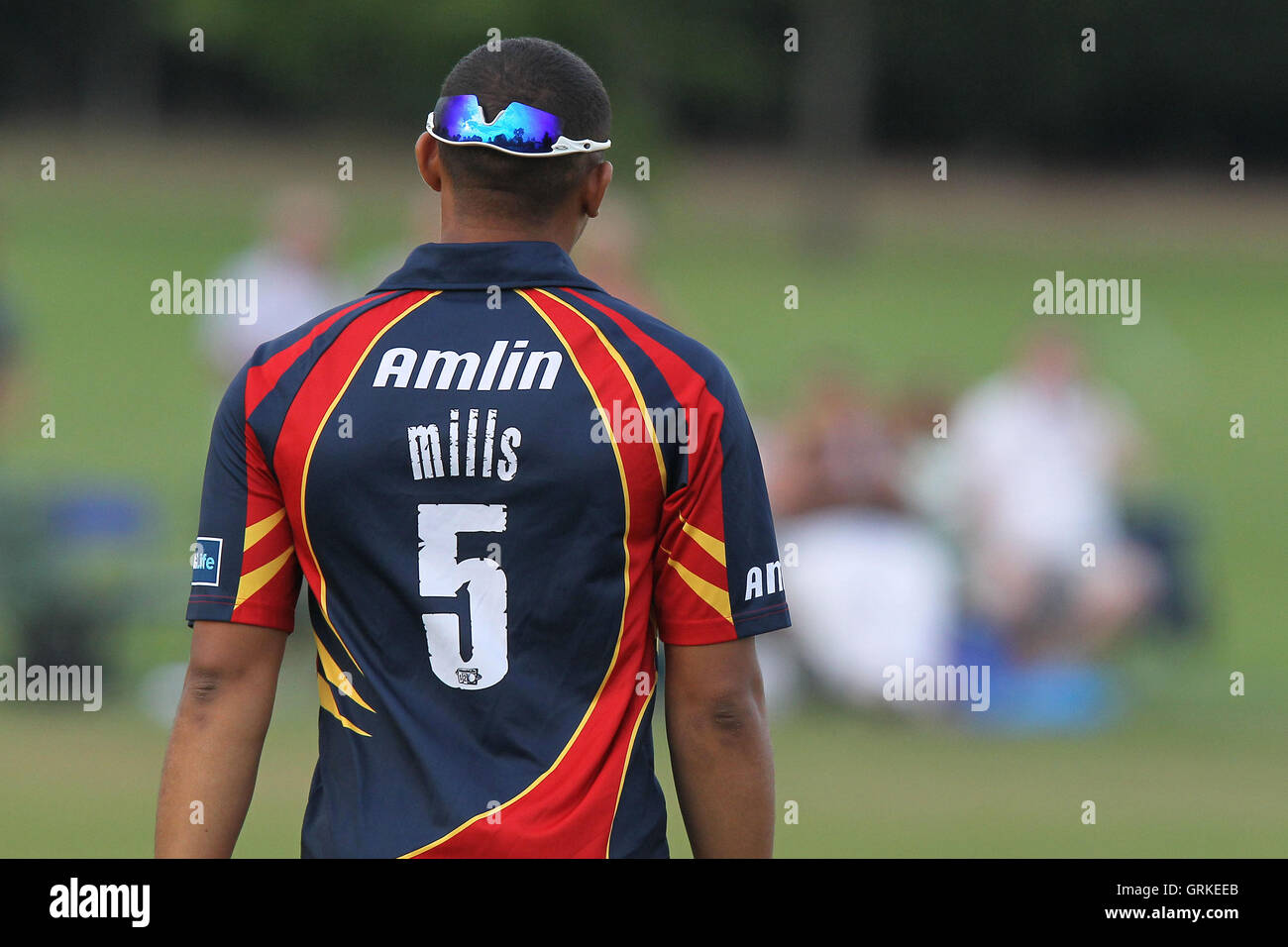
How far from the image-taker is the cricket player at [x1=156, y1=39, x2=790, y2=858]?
8.53ft

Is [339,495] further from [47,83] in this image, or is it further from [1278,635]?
[47,83]

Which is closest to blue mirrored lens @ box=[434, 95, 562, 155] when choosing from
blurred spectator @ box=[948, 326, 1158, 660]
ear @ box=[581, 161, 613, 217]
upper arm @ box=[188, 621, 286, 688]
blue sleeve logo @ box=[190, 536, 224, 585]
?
ear @ box=[581, 161, 613, 217]

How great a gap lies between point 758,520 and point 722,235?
3094cm

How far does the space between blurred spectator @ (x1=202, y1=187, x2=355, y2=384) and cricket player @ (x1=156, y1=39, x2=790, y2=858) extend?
675 centimetres

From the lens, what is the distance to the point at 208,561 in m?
2.77

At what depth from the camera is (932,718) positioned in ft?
27.6

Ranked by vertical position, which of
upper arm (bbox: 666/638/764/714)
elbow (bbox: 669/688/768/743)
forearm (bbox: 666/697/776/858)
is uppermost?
upper arm (bbox: 666/638/764/714)

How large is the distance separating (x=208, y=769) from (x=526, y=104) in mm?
1168

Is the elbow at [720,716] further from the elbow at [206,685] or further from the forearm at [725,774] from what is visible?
the elbow at [206,685]

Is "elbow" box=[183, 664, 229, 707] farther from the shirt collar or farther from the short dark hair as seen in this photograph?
the short dark hair

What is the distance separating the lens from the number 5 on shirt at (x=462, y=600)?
2.60 metres

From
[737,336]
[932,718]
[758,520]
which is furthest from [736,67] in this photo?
[758,520]

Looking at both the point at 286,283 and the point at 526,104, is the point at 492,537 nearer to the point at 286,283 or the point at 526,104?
the point at 526,104

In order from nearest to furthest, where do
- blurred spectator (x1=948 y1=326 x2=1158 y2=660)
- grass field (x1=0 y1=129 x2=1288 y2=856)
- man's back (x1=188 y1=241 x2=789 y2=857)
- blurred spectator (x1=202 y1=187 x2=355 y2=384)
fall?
1. man's back (x1=188 y1=241 x2=789 y2=857)
2. grass field (x1=0 y1=129 x2=1288 y2=856)
3. blurred spectator (x1=948 y1=326 x2=1158 y2=660)
4. blurred spectator (x1=202 y1=187 x2=355 y2=384)
